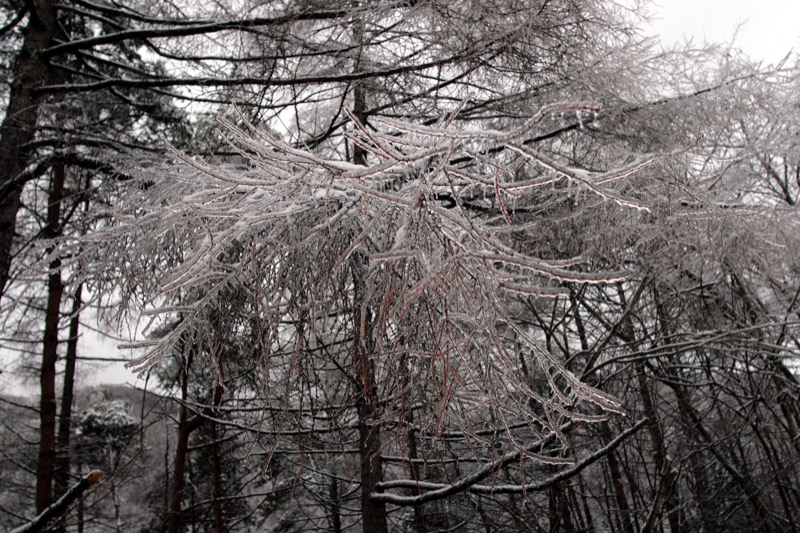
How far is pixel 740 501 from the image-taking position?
502 cm

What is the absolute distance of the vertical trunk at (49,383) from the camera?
21.9 feet

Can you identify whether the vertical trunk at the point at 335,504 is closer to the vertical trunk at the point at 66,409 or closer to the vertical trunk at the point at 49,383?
the vertical trunk at the point at 49,383

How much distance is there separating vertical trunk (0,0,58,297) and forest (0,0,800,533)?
3cm

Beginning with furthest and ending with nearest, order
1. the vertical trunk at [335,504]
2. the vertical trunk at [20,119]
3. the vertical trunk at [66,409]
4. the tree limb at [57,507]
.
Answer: the vertical trunk at [66,409] < the vertical trunk at [20,119] < the vertical trunk at [335,504] < the tree limb at [57,507]

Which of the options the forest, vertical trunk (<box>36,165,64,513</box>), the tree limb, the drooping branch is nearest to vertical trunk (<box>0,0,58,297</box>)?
the forest

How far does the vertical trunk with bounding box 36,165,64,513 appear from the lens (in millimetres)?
6668

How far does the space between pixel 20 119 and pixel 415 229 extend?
16.3 ft

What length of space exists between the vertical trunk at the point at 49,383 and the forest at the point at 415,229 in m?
0.07

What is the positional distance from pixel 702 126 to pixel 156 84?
15.4 ft

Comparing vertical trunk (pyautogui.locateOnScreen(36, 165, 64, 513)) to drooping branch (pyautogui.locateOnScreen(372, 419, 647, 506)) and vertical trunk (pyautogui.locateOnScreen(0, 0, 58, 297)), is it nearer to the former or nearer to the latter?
vertical trunk (pyautogui.locateOnScreen(0, 0, 58, 297))

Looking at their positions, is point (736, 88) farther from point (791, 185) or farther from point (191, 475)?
point (191, 475)

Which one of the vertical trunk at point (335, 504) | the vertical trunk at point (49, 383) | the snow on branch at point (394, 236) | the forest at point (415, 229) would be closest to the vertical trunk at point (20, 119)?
the forest at point (415, 229)

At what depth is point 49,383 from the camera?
743 centimetres

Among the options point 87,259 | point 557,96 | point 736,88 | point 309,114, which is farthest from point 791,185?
point 87,259
